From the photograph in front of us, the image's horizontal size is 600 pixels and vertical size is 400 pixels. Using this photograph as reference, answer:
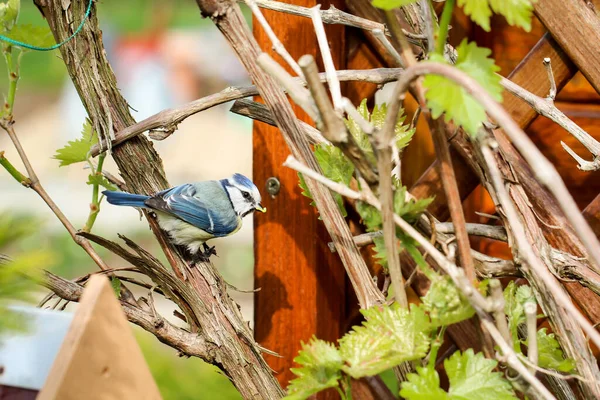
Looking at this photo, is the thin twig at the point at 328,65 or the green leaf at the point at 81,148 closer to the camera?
the thin twig at the point at 328,65

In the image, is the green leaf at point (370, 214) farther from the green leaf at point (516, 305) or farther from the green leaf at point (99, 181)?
the green leaf at point (99, 181)

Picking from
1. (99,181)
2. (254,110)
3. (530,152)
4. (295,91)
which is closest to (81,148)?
(99,181)

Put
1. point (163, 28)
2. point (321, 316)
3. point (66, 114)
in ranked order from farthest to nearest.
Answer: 1. point (163, 28)
2. point (66, 114)
3. point (321, 316)

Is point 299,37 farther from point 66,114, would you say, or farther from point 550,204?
point 66,114

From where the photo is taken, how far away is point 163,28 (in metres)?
5.71

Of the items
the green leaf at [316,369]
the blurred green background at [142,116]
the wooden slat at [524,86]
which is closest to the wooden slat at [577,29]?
the wooden slat at [524,86]

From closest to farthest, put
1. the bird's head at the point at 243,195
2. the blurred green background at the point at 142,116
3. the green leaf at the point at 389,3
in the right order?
the green leaf at the point at 389,3
the bird's head at the point at 243,195
the blurred green background at the point at 142,116

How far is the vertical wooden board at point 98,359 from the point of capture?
541 millimetres

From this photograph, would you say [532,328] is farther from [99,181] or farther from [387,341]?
[99,181]

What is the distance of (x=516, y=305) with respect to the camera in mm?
743

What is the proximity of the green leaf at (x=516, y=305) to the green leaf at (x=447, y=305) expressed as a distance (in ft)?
0.33

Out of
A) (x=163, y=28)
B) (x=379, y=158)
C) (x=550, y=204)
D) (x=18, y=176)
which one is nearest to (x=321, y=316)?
(x=550, y=204)

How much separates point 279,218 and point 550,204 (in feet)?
1.53

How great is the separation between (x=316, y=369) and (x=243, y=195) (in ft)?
2.25
